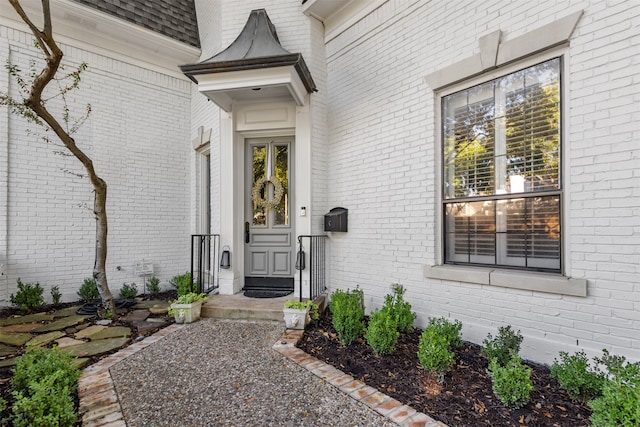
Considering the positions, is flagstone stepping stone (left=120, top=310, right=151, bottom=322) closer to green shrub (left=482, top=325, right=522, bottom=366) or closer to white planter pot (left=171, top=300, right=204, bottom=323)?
white planter pot (left=171, top=300, right=204, bottom=323)

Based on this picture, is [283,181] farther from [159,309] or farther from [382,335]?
[382,335]

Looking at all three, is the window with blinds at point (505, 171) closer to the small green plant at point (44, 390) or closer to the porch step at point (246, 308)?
the porch step at point (246, 308)

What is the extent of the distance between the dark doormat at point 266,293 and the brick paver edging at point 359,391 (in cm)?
132

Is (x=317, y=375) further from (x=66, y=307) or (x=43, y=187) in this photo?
(x=43, y=187)

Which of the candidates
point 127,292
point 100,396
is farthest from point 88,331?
point 100,396

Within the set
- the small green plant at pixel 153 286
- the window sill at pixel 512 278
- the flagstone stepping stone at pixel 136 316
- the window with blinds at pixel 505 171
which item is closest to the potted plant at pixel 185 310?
the flagstone stepping stone at pixel 136 316

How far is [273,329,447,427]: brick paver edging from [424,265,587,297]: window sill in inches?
58.6

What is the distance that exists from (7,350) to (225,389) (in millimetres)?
2490

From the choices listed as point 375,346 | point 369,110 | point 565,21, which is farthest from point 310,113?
point 375,346

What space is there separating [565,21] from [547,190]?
139 cm

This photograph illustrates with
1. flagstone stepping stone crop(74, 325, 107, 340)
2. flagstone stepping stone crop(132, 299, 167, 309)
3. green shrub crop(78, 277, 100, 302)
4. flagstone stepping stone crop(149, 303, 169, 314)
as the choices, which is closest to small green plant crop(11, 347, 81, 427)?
flagstone stepping stone crop(74, 325, 107, 340)

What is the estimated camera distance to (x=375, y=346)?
9.30ft

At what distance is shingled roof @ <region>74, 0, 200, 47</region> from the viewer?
489cm

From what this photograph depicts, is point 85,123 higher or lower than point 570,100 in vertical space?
higher
